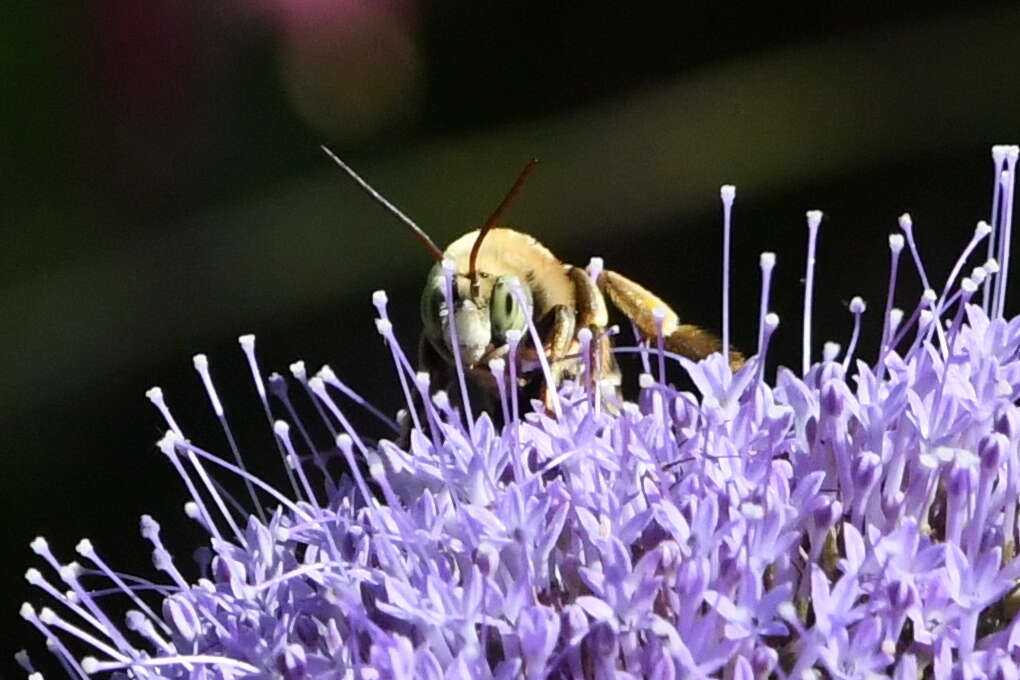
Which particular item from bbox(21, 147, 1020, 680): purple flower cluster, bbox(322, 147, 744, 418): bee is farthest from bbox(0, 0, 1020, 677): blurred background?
bbox(21, 147, 1020, 680): purple flower cluster

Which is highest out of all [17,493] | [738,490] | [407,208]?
[738,490]

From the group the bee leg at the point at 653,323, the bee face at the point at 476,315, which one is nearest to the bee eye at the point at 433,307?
the bee face at the point at 476,315

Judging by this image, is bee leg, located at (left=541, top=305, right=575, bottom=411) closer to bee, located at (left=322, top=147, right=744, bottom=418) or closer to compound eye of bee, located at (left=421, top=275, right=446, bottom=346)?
bee, located at (left=322, top=147, right=744, bottom=418)

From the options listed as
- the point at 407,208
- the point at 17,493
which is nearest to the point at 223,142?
the point at 407,208

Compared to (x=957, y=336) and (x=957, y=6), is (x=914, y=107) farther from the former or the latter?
(x=957, y=336)

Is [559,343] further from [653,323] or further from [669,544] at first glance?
[669,544]

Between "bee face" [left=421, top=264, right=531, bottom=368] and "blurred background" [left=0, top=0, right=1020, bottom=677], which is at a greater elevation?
"bee face" [left=421, top=264, right=531, bottom=368]
